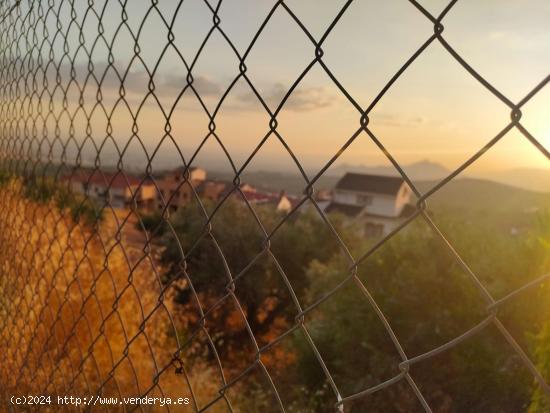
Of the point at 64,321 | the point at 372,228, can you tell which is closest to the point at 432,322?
the point at 64,321

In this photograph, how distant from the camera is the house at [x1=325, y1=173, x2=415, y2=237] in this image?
22781 millimetres

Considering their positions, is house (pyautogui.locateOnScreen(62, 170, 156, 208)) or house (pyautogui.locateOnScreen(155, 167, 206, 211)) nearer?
house (pyautogui.locateOnScreen(155, 167, 206, 211))

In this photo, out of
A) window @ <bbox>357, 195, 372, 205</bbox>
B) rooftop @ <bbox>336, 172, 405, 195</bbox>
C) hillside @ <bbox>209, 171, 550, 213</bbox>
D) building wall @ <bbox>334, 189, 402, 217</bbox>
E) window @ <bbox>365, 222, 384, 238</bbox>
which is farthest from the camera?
window @ <bbox>357, 195, 372, 205</bbox>

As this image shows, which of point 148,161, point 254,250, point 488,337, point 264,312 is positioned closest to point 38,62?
point 148,161

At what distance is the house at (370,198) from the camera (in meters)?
22.8

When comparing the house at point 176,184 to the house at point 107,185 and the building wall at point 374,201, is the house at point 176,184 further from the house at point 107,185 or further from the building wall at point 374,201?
the building wall at point 374,201

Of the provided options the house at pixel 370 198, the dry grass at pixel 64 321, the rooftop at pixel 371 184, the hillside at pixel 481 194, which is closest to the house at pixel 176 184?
the dry grass at pixel 64 321

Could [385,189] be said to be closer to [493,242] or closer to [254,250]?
[254,250]

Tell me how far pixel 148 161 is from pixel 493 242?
8.69 m

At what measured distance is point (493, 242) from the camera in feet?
29.1

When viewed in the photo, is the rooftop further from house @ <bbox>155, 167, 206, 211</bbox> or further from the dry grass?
house @ <bbox>155, 167, 206, 211</bbox>

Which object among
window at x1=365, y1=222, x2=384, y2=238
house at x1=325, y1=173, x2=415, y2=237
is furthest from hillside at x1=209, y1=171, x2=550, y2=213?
house at x1=325, y1=173, x2=415, y2=237

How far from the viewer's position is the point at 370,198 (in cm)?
2498

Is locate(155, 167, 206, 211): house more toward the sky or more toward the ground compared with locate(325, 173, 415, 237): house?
more toward the ground
